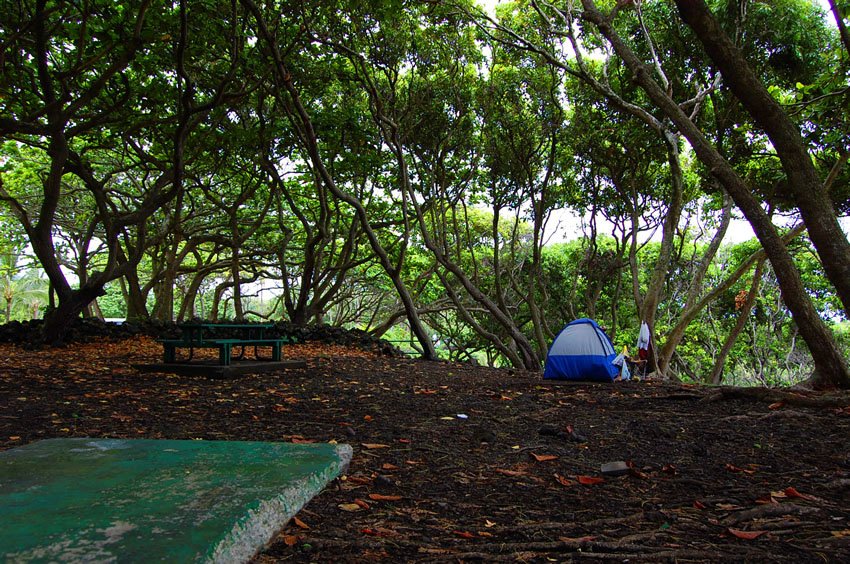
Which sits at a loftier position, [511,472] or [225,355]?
[225,355]

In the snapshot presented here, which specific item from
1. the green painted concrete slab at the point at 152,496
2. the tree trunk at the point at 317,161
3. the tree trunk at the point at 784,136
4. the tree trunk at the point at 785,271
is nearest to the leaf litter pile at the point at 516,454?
the green painted concrete slab at the point at 152,496

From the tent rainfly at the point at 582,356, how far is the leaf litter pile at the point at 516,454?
1.55 feet

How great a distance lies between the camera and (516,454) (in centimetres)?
332

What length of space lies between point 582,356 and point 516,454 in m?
3.93

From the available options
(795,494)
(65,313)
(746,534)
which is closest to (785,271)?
(795,494)

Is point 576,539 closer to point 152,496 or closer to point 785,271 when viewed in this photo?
point 152,496

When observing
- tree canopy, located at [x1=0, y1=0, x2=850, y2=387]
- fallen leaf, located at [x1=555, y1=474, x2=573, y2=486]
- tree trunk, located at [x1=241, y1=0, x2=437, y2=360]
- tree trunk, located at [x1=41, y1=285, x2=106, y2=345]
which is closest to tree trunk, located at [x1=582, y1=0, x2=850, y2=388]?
tree canopy, located at [x1=0, y1=0, x2=850, y2=387]

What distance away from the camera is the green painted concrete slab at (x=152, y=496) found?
1698mm

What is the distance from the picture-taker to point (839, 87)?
5555 millimetres

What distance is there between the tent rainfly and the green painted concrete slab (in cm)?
460

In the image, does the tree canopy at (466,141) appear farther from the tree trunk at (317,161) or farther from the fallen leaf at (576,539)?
the fallen leaf at (576,539)

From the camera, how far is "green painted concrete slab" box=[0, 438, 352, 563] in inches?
66.9

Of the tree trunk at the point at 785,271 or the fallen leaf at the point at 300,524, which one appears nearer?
the fallen leaf at the point at 300,524

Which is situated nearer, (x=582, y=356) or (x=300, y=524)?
(x=300, y=524)
